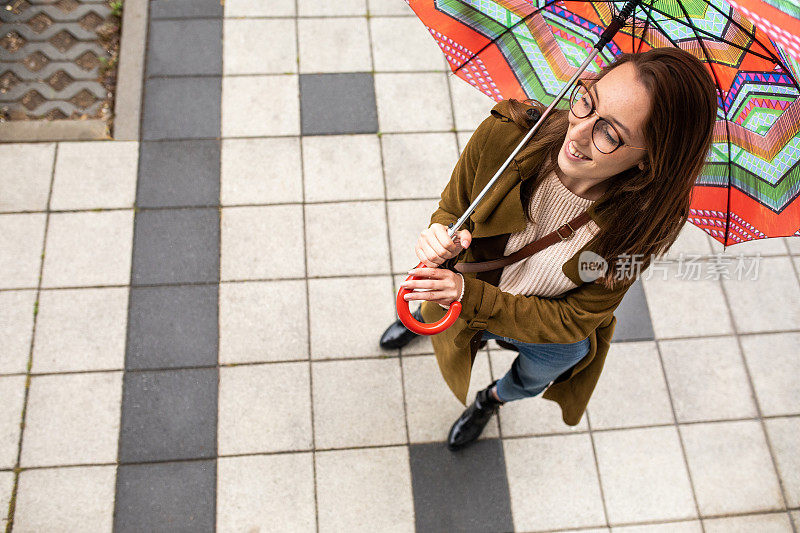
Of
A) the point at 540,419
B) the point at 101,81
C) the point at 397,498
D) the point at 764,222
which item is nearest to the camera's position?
the point at 764,222

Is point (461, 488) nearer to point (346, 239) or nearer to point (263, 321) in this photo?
point (263, 321)

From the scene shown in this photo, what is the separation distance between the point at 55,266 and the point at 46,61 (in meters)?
1.42

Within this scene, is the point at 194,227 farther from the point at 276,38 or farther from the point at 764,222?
the point at 764,222

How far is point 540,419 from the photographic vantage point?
3285 mm

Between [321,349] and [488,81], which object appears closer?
[488,81]

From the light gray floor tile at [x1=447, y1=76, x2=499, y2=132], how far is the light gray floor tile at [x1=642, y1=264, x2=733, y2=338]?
53.8 inches

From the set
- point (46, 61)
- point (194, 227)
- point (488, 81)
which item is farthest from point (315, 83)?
point (488, 81)

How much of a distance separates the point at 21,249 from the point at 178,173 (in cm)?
90

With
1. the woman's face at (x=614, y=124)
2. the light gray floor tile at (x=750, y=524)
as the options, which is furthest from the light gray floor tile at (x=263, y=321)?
the light gray floor tile at (x=750, y=524)

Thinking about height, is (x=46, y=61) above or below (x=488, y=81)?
below

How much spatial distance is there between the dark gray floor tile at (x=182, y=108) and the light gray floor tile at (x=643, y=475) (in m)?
2.80

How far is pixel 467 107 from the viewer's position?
4.05 m

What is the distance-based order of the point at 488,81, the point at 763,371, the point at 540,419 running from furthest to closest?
the point at 763,371, the point at 540,419, the point at 488,81

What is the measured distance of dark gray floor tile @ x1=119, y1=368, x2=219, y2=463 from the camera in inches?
121
